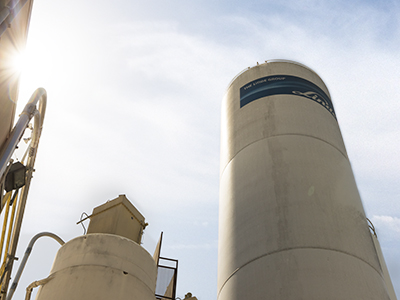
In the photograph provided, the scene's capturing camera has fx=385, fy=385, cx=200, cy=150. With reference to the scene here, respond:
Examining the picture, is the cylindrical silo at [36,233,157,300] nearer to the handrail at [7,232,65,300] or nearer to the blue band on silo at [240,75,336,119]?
the handrail at [7,232,65,300]

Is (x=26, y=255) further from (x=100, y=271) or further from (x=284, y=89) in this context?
(x=284, y=89)

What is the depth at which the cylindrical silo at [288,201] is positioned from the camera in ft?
29.0

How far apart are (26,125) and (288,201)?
660cm

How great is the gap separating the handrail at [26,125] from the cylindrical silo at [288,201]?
228 inches

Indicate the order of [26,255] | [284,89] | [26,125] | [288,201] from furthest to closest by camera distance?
[284,89] → [26,255] → [288,201] → [26,125]

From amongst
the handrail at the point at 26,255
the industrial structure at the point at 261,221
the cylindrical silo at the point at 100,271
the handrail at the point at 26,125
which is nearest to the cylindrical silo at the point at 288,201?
the industrial structure at the point at 261,221

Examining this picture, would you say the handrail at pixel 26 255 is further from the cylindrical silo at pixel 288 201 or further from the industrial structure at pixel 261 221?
the cylindrical silo at pixel 288 201

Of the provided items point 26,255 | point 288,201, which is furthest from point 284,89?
point 26,255

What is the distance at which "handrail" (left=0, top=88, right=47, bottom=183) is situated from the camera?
5.51m

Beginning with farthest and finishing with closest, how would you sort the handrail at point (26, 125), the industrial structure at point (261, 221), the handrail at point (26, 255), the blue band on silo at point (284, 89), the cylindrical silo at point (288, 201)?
the blue band on silo at point (284, 89), the handrail at point (26, 255), the cylindrical silo at point (288, 201), the industrial structure at point (261, 221), the handrail at point (26, 125)

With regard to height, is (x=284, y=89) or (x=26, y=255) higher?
(x=284, y=89)

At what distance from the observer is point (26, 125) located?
21.8 ft

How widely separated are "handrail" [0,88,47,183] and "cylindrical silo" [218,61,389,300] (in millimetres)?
5788

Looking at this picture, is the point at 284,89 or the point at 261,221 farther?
the point at 284,89
